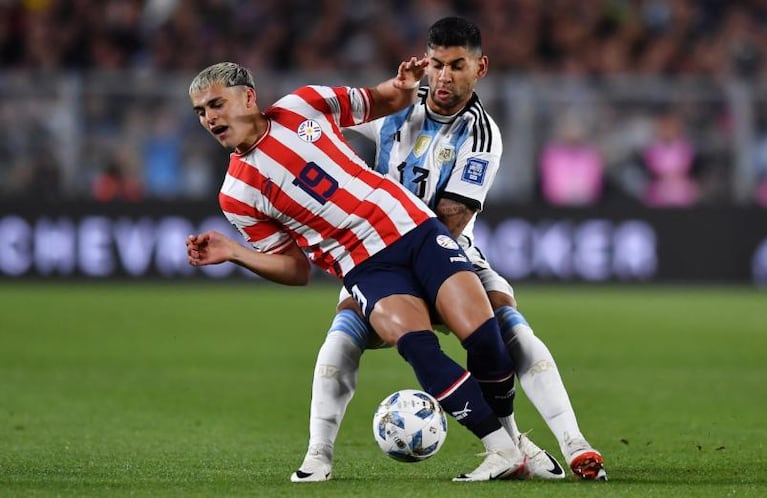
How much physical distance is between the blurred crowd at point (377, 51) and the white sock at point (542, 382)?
480 inches

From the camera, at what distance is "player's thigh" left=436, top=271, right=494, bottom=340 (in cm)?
614

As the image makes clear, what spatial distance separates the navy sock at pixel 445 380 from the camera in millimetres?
6055

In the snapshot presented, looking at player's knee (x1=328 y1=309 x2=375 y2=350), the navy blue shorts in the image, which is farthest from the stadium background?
the navy blue shorts

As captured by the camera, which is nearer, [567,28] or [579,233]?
[579,233]

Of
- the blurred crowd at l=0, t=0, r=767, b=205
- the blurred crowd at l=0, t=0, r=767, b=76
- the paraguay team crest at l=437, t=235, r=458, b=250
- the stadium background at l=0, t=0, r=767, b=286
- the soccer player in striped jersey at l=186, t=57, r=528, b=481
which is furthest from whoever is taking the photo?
the blurred crowd at l=0, t=0, r=767, b=76

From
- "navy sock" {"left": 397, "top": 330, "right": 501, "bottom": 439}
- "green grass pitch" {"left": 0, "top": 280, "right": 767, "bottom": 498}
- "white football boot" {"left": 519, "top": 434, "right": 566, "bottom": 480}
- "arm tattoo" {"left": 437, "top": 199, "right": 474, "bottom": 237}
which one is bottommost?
"green grass pitch" {"left": 0, "top": 280, "right": 767, "bottom": 498}

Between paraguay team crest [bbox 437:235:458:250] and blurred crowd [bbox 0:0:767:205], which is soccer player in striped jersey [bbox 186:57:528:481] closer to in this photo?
paraguay team crest [bbox 437:235:458:250]

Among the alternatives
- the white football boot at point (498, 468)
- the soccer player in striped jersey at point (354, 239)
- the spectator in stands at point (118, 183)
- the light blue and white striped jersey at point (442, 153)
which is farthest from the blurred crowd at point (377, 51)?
the white football boot at point (498, 468)

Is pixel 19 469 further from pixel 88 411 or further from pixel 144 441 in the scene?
pixel 88 411

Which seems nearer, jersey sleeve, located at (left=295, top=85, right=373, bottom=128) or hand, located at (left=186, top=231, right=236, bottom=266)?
hand, located at (left=186, top=231, right=236, bottom=266)

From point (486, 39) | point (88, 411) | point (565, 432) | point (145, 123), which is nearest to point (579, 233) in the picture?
point (486, 39)

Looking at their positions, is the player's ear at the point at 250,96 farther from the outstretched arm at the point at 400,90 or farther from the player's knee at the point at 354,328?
the player's knee at the point at 354,328

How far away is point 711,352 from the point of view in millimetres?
12219

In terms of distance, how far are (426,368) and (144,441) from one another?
2.12 metres
